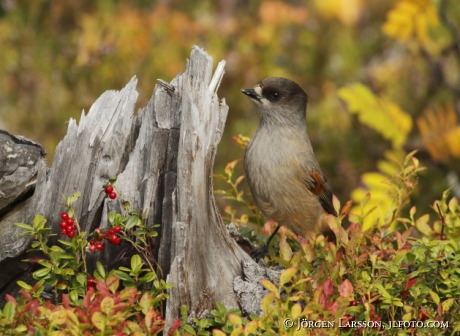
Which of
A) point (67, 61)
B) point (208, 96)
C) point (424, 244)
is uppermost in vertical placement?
point (67, 61)

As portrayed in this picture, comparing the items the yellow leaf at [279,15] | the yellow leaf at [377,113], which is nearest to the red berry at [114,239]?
the yellow leaf at [377,113]

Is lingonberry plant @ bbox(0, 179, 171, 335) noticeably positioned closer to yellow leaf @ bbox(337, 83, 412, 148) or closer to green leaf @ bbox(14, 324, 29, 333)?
green leaf @ bbox(14, 324, 29, 333)

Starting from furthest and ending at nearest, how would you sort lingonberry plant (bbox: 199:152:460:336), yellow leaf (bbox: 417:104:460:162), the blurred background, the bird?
1. the blurred background
2. yellow leaf (bbox: 417:104:460:162)
3. the bird
4. lingonberry plant (bbox: 199:152:460:336)

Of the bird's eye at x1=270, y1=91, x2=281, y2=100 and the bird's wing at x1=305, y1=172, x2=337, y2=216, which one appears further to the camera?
the bird's eye at x1=270, y1=91, x2=281, y2=100

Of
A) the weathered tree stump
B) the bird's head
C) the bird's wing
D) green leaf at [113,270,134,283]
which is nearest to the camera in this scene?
green leaf at [113,270,134,283]

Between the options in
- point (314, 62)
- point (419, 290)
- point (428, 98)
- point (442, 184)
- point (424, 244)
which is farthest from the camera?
point (314, 62)

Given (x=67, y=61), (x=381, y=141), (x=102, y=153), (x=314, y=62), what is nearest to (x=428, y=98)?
(x=381, y=141)

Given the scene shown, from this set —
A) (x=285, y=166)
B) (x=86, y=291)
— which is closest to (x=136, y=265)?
(x=86, y=291)

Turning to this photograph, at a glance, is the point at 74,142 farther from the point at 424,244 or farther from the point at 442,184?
the point at 442,184

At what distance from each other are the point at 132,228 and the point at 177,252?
31cm

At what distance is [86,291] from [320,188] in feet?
7.87

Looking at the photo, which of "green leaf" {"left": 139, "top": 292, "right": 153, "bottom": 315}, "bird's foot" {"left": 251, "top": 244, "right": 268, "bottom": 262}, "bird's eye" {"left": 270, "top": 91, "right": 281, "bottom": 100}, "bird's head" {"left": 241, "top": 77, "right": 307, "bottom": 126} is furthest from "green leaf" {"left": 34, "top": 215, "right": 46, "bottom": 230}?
"bird's eye" {"left": 270, "top": 91, "right": 281, "bottom": 100}

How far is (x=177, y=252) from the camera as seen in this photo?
11.2 ft

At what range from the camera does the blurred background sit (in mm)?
7988
